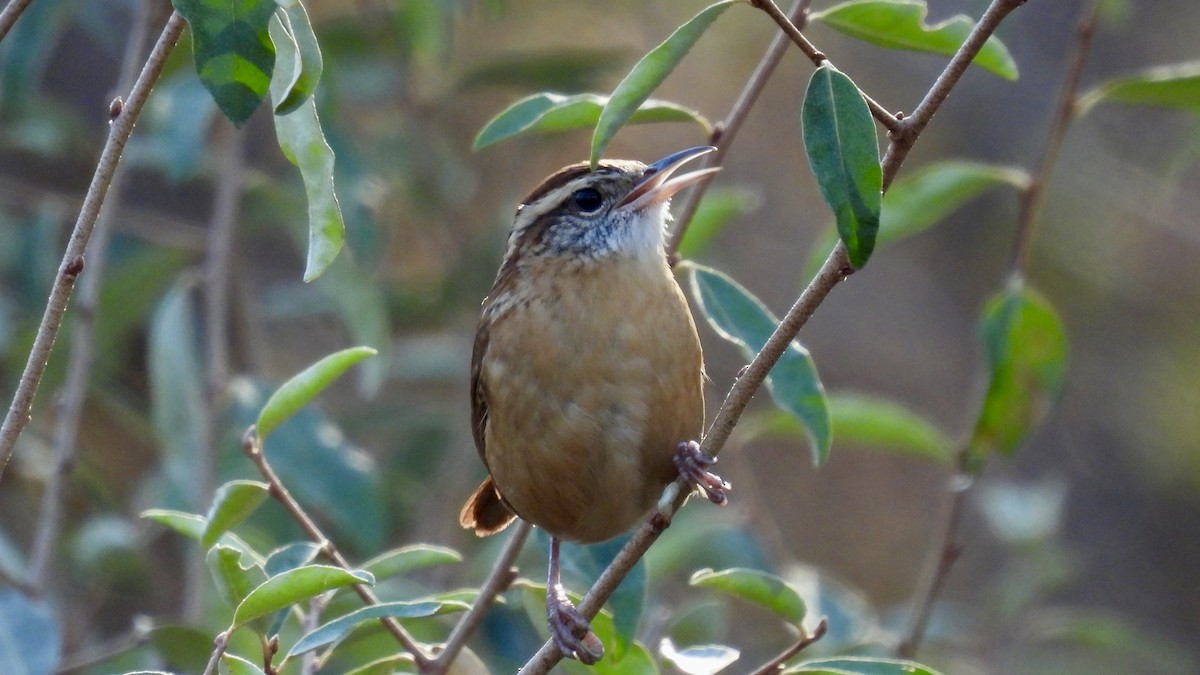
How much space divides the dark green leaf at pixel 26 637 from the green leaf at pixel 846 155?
239 centimetres

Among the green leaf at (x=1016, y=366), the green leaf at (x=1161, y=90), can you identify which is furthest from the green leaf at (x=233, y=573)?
the green leaf at (x=1161, y=90)

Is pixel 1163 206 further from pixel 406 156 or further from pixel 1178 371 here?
pixel 406 156

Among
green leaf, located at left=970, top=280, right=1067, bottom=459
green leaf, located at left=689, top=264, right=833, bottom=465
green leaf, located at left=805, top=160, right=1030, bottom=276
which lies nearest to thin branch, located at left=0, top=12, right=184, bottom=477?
green leaf, located at left=689, top=264, right=833, bottom=465

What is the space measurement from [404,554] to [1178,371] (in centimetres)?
833

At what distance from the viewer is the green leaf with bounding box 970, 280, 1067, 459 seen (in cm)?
A: 448

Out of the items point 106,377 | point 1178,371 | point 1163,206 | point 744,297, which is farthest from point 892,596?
point 744,297

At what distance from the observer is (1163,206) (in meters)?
9.99

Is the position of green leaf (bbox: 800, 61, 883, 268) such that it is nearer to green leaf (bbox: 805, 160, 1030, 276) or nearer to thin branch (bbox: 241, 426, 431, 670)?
thin branch (bbox: 241, 426, 431, 670)

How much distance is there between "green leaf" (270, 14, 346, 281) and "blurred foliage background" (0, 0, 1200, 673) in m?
1.93

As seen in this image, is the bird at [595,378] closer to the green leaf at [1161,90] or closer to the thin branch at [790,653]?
the thin branch at [790,653]

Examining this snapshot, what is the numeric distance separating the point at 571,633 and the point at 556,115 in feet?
3.95

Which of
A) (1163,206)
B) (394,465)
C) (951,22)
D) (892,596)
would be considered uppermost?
(1163,206)

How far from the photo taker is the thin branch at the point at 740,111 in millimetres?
3424

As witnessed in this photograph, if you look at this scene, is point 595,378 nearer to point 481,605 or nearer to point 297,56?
point 481,605
